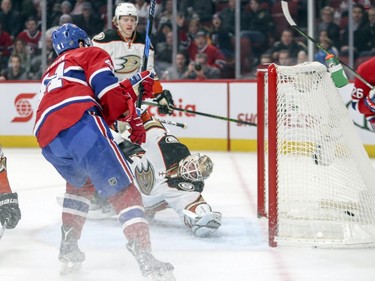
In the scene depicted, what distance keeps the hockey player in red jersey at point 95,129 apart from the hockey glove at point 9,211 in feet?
2.37

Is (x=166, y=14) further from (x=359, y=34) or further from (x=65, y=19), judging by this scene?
(x=359, y=34)

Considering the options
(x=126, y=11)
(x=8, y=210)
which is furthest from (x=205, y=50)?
(x=8, y=210)

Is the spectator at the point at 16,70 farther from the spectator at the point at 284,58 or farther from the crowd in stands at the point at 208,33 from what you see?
the spectator at the point at 284,58

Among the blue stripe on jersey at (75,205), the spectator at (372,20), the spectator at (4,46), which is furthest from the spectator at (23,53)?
the blue stripe on jersey at (75,205)

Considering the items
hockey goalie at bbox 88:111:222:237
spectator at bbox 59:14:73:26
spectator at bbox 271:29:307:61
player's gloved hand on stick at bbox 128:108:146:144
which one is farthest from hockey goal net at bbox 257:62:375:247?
spectator at bbox 59:14:73:26

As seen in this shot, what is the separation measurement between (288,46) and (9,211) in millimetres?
5164

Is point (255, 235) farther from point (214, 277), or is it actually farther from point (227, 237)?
point (214, 277)

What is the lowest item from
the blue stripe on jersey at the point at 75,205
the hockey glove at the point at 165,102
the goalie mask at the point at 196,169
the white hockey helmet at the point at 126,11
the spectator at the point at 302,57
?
the goalie mask at the point at 196,169

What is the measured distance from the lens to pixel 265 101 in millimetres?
4473

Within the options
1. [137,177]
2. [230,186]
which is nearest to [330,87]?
[137,177]

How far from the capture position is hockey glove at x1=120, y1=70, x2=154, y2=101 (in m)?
3.17

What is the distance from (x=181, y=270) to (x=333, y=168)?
926mm

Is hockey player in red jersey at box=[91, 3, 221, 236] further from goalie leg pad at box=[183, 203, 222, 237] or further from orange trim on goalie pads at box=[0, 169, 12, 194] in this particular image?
orange trim on goalie pads at box=[0, 169, 12, 194]

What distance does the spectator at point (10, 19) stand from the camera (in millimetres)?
9328
